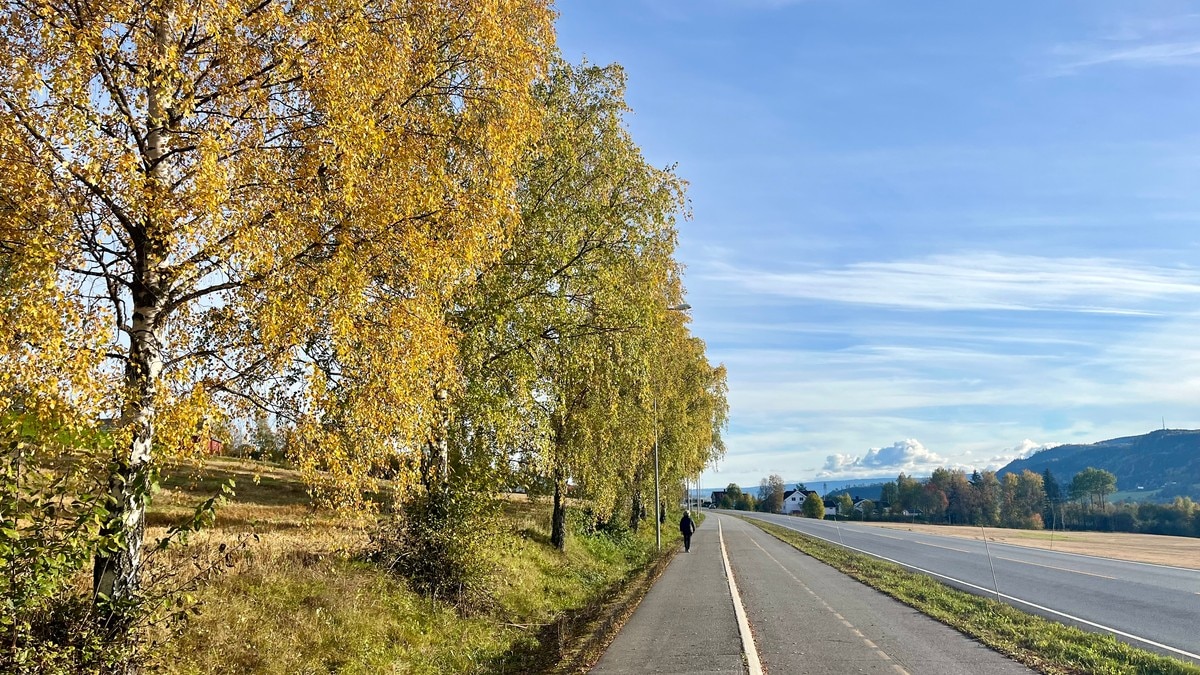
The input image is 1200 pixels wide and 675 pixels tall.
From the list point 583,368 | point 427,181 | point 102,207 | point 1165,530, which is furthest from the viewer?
point 1165,530

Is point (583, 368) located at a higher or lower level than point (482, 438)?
higher

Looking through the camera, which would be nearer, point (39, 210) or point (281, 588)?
point (39, 210)

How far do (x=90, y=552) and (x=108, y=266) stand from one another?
2.42m

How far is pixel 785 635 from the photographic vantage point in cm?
1123

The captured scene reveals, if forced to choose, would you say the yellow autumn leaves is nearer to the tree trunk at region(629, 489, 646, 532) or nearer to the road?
the road

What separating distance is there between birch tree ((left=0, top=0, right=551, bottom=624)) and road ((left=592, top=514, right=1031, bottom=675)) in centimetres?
479

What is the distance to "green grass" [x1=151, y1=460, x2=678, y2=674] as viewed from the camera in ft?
25.0

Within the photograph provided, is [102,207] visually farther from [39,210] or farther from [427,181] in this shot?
[427,181]

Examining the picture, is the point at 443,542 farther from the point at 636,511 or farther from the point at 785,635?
the point at 636,511

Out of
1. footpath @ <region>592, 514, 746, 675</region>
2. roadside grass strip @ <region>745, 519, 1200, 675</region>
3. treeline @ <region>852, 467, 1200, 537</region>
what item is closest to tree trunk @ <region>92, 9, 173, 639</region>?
footpath @ <region>592, 514, 746, 675</region>

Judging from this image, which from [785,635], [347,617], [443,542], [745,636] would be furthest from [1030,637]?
[347,617]

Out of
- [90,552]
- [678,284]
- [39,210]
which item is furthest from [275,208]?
[678,284]

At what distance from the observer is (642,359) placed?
17094 millimetres

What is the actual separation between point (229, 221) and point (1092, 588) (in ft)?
74.1
